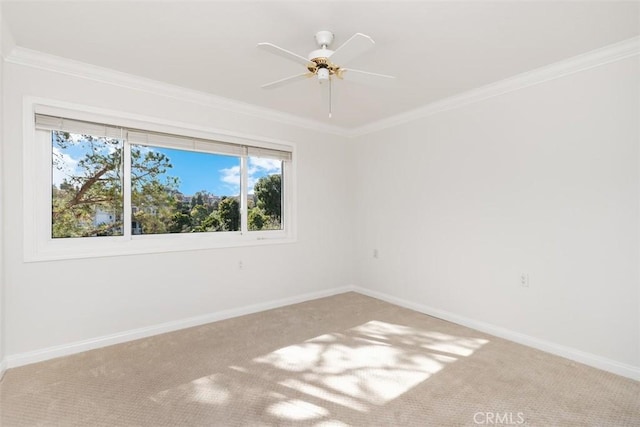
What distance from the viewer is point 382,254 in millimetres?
4324

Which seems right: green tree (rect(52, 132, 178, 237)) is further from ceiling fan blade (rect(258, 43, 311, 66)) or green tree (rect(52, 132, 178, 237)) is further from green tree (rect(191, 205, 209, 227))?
ceiling fan blade (rect(258, 43, 311, 66))

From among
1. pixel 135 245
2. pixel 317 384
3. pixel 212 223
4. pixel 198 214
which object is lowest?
pixel 317 384

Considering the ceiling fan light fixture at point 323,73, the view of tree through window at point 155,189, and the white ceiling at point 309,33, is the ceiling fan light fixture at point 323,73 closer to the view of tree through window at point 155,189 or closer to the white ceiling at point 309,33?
the white ceiling at point 309,33

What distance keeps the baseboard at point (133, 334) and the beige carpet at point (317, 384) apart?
0.29ft

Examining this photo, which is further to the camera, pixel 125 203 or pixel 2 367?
pixel 125 203

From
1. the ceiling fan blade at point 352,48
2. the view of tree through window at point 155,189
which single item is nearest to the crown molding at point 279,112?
the view of tree through window at point 155,189

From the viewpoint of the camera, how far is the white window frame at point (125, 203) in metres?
2.52

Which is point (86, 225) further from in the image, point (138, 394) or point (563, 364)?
point (563, 364)

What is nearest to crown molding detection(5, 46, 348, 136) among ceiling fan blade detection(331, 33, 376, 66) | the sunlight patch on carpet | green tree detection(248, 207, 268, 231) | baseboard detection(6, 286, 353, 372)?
green tree detection(248, 207, 268, 231)

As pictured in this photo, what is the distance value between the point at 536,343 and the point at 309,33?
3.13m

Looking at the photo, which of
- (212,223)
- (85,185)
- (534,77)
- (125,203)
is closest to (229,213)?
(212,223)

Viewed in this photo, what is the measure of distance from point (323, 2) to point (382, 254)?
313 cm

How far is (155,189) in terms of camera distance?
10.7 feet

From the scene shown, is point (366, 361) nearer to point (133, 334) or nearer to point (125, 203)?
point (133, 334)
